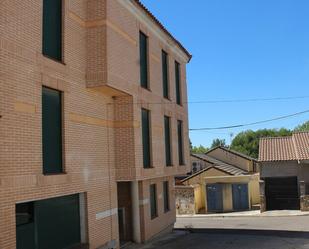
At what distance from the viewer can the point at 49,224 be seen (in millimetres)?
12320

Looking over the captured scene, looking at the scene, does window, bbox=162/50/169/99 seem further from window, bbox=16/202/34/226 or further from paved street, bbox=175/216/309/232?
window, bbox=16/202/34/226

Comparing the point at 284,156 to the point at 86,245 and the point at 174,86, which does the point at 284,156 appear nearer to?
the point at 174,86

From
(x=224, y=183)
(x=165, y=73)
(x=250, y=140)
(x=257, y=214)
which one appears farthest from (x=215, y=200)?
(x=250, y=140)

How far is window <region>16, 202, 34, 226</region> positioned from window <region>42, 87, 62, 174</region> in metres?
1.03

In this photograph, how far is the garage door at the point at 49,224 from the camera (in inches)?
440

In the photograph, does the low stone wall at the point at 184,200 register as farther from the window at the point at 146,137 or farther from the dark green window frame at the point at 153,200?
the window at the point at 146,137

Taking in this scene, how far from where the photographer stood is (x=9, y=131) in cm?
1056

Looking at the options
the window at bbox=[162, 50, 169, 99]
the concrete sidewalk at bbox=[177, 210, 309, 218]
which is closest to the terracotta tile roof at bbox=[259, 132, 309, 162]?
the concrete sidewalk at bbox=[177, 210, 309, 218]

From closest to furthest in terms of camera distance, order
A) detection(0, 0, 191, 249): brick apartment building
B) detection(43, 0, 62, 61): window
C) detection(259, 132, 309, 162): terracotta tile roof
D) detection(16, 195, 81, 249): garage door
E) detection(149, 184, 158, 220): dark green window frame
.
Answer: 1. detection(0, 0, 191, 249): brick apartment building
2. detection(16, 195, 81, 249): garage door
3. detection(43, 0, 62, 61): window
4. detection(149, 184, 158, 220): dark green window frame
5. detection(259, 132, 309, 162): terracotta tile roof

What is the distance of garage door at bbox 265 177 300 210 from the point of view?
3544 centimetres

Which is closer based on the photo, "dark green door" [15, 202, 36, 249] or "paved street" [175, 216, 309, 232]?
"dark green door" [15, 202, 36, 249]

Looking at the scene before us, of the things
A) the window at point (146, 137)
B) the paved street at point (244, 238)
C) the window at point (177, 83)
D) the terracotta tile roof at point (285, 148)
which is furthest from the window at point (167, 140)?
the terracotta tile roof at point (285, 148)

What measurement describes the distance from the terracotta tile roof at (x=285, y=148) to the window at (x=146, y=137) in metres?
18.6

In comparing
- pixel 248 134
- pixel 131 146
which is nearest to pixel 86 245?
pixel 131 146
